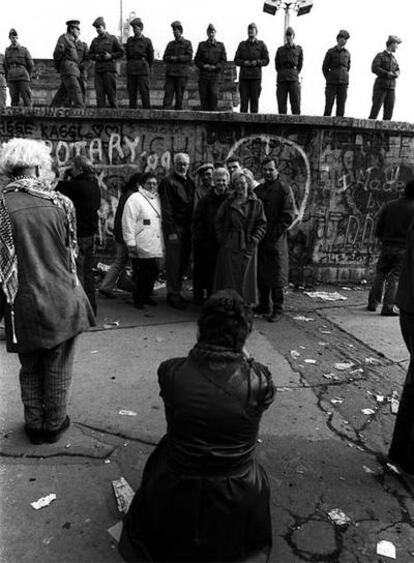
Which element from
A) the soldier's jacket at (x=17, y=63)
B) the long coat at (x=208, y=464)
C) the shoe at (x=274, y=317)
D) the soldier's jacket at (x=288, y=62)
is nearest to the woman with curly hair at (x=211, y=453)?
the long coat at (x=208, y=464)

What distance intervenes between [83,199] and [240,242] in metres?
1.84

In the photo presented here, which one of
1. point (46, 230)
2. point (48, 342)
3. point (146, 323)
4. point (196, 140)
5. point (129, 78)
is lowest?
point (146, 323)

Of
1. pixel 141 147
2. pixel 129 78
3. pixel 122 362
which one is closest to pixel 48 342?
pixel 122 362

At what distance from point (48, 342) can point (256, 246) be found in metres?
3.38

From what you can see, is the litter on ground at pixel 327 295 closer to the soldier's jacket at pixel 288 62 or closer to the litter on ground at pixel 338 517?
the soldier's jacket at pixel 288 62

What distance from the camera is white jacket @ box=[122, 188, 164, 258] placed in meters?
6.21

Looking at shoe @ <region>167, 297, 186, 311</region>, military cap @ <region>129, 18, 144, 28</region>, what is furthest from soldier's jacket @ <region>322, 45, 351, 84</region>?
shoe @ <region>167, 297, 186, 311</region>

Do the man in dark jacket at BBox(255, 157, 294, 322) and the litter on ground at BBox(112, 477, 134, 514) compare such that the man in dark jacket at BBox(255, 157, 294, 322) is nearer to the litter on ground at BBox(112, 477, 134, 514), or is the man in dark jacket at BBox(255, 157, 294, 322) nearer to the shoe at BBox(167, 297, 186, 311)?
the shoe at BBox(167, 297, 186, 311)

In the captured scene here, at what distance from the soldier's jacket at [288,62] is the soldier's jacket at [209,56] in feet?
3.46

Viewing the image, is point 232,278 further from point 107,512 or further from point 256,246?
point 107,512

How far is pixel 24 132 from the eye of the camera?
8.26 meters

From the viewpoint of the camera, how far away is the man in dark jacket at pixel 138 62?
922cm

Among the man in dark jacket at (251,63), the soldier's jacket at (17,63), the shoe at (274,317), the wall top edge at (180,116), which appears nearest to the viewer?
the shoe at (274,317)

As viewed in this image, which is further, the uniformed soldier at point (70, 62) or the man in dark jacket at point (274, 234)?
the uniformed soldier at point (70, 62)
